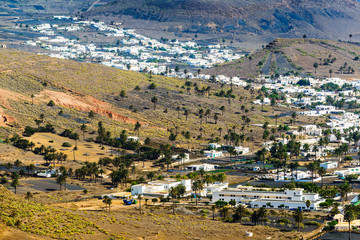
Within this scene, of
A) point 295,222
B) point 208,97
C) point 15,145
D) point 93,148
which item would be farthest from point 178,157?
point 208,97

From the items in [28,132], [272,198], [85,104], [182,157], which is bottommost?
[272,198]

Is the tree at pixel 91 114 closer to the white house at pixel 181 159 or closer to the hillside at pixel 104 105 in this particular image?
the hillside at pixel 104 105

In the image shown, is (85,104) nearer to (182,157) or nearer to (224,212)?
(182,157)

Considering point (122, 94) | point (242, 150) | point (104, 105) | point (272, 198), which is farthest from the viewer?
point (122, 94)

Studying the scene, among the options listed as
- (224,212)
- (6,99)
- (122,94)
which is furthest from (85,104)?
(224,212)

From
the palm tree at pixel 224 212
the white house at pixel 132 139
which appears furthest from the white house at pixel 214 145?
the palm tree at pixel 224 212
